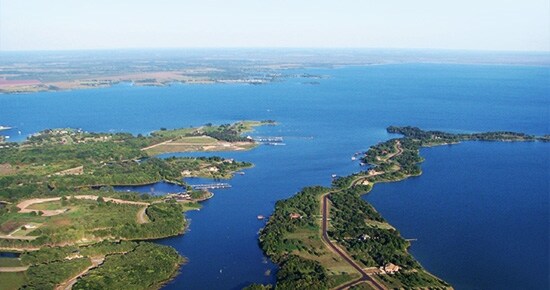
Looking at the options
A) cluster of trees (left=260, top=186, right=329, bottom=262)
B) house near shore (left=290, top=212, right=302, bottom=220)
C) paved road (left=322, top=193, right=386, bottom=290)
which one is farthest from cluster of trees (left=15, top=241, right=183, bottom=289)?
paved road (left=322, top=193, right=386, bottom=290)

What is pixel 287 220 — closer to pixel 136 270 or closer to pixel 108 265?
pixel 136 270

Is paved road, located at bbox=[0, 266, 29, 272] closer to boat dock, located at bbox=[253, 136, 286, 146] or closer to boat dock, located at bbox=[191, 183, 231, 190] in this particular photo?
boat dock, located at bbox=[191, 183, 231, 190]

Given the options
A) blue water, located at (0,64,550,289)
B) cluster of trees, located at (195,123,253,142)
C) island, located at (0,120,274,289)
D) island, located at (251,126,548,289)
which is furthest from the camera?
cluster of trees, located at (195,123,253,142)

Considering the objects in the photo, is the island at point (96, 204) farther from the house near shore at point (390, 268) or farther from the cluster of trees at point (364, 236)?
the house near shore at point (390, 268)

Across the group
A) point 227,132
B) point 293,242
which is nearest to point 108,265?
point 293,242

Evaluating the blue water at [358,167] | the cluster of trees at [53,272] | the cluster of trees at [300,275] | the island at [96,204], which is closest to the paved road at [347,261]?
the cluster of trees at [300,275]

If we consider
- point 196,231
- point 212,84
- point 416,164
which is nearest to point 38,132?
point 196,231
